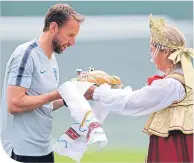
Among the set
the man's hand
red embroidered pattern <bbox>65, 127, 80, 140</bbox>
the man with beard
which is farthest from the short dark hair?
red embroidered pattern <bbox>65, 127, 80, 140</bbox>

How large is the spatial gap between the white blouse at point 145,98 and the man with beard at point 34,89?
239 mm

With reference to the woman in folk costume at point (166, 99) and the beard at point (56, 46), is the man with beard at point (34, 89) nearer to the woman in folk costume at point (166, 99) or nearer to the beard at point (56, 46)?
the beard at point (56, 46)

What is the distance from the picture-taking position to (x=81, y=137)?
235 cm

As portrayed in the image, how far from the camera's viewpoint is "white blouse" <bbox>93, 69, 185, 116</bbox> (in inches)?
81.5

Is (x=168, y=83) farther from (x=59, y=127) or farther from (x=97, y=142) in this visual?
(x=59, y=127)

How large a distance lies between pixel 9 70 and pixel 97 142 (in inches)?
19.6

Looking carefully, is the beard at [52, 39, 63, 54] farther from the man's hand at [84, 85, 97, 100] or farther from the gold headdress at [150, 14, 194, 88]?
the gold headdress at [150, 14, 194, 88]

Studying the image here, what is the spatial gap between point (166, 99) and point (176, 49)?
0.77 ft

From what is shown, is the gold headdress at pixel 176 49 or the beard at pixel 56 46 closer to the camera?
the gold headdress at pixel 176 49

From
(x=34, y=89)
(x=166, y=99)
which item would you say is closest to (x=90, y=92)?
(x=34, y=89)

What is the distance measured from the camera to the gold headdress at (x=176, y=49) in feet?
6.87

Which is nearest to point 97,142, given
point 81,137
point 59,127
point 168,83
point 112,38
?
point 81,137

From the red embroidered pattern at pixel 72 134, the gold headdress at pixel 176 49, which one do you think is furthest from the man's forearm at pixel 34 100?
the gold headdress at pixel 176 49

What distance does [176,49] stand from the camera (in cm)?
216
